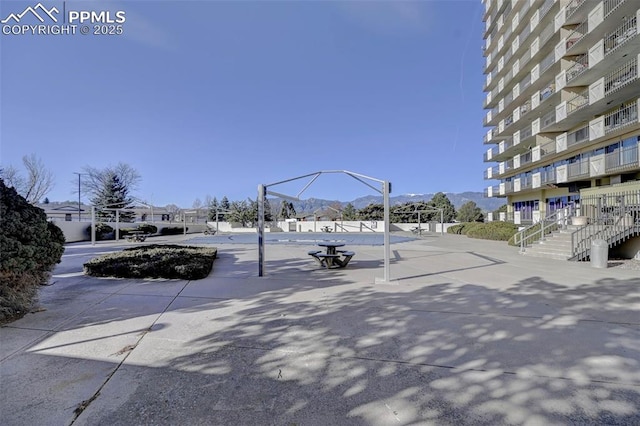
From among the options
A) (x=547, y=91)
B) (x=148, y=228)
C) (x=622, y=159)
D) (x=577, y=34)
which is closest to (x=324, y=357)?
(x=622, y=159)

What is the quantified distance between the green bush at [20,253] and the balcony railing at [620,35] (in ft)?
71.7

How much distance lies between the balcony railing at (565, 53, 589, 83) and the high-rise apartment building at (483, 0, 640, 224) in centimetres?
6

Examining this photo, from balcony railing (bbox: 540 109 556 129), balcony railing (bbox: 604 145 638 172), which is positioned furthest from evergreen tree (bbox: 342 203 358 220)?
balcony railing (bbox: 604 145 638 172)

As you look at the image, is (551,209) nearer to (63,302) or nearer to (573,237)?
(573,237)

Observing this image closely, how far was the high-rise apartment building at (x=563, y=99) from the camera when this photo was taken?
45.6 feet

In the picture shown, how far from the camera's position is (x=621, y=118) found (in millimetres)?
14336

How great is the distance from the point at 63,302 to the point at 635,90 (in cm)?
2262

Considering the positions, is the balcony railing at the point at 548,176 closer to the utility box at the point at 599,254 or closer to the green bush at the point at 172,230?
the utility box at the point at 599,254

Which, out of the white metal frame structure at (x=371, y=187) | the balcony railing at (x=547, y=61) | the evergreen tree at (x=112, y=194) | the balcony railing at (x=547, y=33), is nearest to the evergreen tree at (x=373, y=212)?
the balcony railing at (x=547, y=61)

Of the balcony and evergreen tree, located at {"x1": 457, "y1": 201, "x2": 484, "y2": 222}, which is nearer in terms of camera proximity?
the balcony

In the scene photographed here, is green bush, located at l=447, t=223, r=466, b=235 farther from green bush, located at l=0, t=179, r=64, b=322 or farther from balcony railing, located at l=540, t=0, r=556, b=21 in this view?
green bush, located at l=0, t=179, r=64, b=322

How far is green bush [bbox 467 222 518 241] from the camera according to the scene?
18.4 m

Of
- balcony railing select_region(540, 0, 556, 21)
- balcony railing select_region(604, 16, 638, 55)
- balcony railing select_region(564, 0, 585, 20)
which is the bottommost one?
balcony railing select_region(604, 16, 638, 55)

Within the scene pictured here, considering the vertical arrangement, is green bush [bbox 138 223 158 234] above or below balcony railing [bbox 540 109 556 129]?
below
